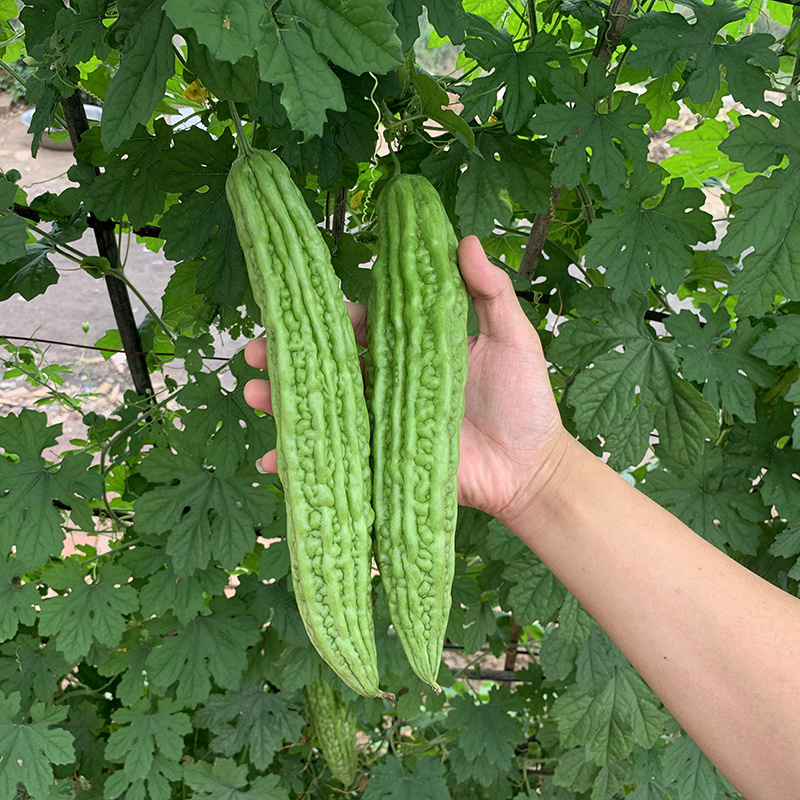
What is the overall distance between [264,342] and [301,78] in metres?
0.65

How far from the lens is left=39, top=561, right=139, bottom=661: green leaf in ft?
5.86

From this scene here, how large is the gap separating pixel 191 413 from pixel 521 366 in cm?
76

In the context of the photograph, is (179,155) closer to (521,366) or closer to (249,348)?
(249,348)

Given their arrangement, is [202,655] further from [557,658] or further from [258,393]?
[557,658]

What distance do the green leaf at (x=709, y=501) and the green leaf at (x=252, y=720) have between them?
4.28 ft

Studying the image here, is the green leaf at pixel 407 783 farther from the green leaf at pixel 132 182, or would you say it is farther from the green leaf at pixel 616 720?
the green leaf at pixel 132 182

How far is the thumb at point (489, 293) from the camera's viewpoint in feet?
4.15

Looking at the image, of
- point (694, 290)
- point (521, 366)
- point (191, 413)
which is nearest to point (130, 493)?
point (191, 413)

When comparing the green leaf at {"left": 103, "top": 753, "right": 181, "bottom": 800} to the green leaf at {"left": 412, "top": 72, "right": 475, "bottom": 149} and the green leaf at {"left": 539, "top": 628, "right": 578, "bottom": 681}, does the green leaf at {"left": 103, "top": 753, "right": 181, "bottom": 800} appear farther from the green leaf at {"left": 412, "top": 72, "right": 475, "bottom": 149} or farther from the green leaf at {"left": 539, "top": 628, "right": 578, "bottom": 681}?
the green leaf at {"left": 412, "top": 72, "right": 475, "bottom": 149}

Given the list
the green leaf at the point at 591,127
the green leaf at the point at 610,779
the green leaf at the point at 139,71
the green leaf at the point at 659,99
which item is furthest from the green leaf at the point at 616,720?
the green leaf at the point at 139,71

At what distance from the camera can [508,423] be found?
4.94 ft

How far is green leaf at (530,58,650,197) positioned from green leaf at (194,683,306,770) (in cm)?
177

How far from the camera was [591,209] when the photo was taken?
5.75ft

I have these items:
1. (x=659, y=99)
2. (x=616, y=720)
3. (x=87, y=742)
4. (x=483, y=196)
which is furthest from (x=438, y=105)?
(x=87, y=742)
